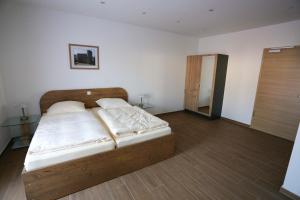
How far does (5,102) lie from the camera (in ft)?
8.63

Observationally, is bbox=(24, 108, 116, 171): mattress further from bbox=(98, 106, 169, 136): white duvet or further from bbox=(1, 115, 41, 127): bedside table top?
bbox=(1, 115, 41, 127): bedside table top

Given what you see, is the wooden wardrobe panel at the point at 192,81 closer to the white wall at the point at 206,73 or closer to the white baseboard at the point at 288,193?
the white wall at the point at 206,73

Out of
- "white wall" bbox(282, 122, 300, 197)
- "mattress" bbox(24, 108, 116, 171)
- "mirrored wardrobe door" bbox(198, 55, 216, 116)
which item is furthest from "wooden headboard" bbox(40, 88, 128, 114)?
"white wall" bbox(282, 122, 300, 197)

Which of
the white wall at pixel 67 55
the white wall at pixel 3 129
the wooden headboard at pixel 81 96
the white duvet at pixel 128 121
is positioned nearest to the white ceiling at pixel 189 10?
the white wall at pixel 67 55

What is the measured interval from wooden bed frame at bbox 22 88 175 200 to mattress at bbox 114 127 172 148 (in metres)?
0.05

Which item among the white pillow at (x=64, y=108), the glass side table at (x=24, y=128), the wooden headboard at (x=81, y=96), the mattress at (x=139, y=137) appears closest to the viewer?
the mattress at (x=139, y=137)

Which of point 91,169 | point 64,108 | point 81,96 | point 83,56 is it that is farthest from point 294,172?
point 83,56

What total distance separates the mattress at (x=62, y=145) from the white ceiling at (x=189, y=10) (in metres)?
1.99

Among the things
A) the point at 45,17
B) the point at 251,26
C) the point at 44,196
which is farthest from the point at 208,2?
the point at 44,196

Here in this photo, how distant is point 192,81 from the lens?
15.3ft

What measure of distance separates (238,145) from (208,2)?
268cm

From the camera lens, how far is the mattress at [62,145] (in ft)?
5.08

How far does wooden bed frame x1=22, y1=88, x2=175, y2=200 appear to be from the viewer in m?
1.53

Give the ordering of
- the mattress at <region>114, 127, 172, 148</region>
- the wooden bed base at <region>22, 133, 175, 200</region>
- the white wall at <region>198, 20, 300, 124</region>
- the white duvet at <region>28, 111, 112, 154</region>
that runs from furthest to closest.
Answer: the white wall at <region>198, 20, 300, 124</region> → the mattress at <region>114, 127, 172, 148</region> → the white duvet at <region>28, 111, 112, 154</region> → the wooden bed base at <region>22, 133, 175, 200</region>
